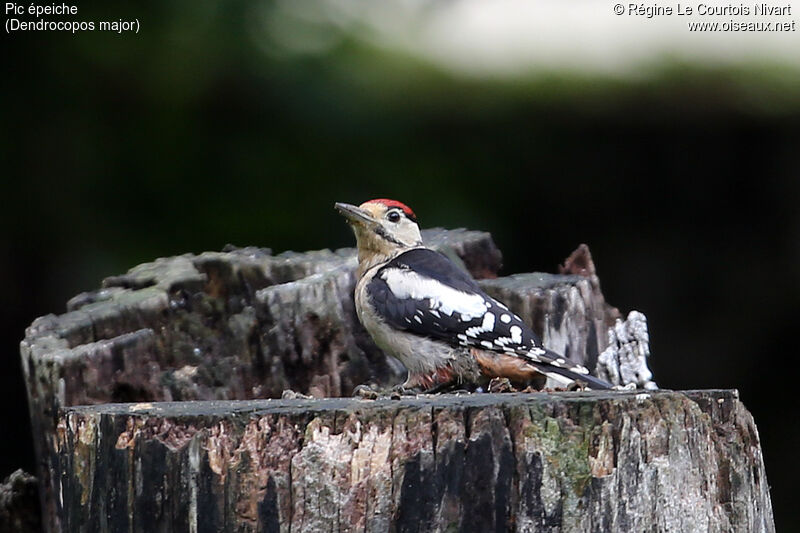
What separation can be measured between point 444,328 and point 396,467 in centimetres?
138

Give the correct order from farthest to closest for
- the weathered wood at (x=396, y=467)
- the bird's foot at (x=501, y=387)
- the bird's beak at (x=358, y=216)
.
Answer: the bird's beak at (x=358, y=216) < the bird's foot at (x=501, y=387) < the weathered wood at (x=396, y=467)

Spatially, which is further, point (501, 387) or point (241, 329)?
point (241, 329)

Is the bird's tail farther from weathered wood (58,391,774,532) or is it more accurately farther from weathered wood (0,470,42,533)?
weathered wood (0,470,42,533)

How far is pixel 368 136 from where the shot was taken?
217 inches

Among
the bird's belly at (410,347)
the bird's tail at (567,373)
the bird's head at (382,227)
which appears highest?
the bird's head at (382,227)

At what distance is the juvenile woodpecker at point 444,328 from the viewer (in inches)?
139

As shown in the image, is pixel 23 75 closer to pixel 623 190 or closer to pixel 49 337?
pixel 49 337

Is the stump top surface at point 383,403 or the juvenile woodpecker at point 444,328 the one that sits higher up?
the juvenile woodpecker at point 444,328

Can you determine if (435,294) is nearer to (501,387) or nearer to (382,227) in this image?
(382,227)

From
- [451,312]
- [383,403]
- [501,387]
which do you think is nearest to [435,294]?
[451,312]

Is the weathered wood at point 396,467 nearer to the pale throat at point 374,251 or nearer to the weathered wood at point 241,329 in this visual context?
the weathered wood at point 241,329

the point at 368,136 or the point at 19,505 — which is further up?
the point at 368,136

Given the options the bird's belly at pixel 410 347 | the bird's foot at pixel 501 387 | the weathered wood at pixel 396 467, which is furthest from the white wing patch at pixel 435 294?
the weathered wood at pixel 396 467

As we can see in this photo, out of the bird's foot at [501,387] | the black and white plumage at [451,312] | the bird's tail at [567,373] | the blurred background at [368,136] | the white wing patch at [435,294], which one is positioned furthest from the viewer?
the blurred background at [368,136]
